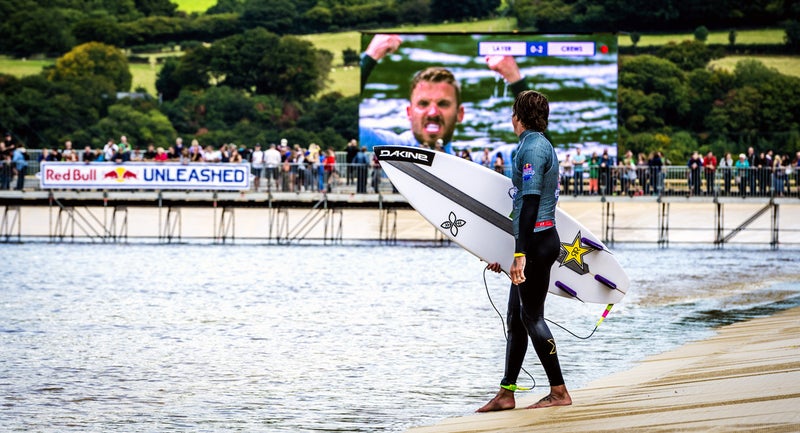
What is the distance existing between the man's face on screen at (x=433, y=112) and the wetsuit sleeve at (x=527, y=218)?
2845 cm

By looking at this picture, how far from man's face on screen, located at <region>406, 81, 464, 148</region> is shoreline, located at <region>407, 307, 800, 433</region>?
1039 inches

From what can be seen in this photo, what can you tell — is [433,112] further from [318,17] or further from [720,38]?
[318,17]

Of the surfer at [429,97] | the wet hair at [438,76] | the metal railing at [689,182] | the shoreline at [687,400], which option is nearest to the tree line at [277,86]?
the surfer at [429,97]

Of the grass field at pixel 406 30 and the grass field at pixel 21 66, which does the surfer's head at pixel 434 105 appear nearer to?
the grass field at pixel 406 30

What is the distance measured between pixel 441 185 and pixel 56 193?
20980mm

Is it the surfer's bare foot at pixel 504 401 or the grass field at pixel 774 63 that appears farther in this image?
the grass field at pixel 774 63

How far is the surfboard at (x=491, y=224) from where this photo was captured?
29.0ft

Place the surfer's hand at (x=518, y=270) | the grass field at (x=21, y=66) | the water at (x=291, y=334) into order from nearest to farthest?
1. the surfer's hand at (x=518, y=270)
2. the water at (x=291, y=334)
3. the grass field at (x=21, y=66)

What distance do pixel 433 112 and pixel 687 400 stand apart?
29894 mm

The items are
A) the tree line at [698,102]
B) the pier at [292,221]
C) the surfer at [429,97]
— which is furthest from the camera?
the tree line at [698,102]

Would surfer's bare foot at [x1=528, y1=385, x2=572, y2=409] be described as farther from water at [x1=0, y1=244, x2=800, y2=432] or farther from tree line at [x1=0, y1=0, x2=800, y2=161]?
tree line at [x1=0, y1=0, x2=800, y2=161]

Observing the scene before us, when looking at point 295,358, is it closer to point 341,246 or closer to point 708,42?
point 341,246

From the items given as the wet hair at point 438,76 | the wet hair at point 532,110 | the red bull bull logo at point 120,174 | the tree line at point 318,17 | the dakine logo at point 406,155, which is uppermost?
the tree line at point 318,17

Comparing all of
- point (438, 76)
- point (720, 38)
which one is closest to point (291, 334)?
point (438, 76)
